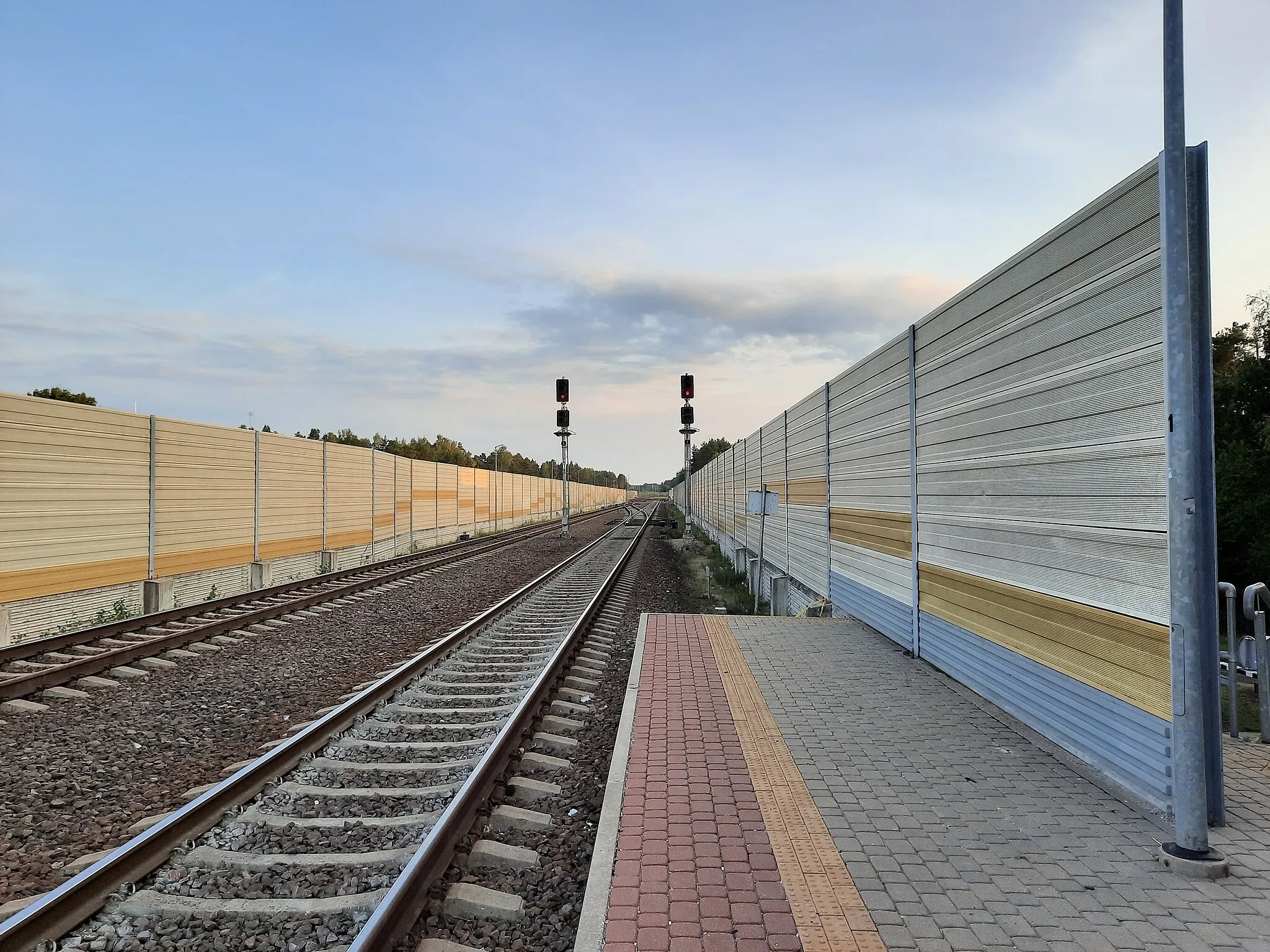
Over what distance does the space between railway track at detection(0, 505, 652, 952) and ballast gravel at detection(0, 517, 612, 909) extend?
0.12 metres

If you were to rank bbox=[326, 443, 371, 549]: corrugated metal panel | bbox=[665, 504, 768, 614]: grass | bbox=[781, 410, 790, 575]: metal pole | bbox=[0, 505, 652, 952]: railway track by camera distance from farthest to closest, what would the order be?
bbox=[326, 443, 371, 549]: corrugated metal panel, bbox=[665, 504, 768, 614]: grass, bbox=[781, 410, 790, 575]: metal pole, bbox=[0, 505, 652, 952]: railway track

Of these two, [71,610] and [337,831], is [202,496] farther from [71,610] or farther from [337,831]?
[337,831]


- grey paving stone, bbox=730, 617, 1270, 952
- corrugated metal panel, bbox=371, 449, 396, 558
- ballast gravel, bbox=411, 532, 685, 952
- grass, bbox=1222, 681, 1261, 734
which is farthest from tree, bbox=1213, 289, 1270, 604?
corrugated metal panel, bbox=371, 449, 396, 558

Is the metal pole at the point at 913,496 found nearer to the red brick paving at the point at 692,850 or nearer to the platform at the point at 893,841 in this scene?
the platform at the point at 893,841

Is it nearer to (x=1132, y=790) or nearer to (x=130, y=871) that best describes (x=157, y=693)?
(x=130, y=871)

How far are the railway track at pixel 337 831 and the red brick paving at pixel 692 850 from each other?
0.72 m

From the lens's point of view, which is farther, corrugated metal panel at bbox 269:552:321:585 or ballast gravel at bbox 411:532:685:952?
corrugated metal panel at bbox 269:552:321:585

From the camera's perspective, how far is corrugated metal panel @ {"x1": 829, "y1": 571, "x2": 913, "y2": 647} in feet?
28.6

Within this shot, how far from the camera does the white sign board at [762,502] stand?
13047mm

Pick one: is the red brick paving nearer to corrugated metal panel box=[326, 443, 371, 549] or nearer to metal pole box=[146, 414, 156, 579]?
metal pole box=[146, 414, 156, 579]

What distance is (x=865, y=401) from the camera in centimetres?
1009

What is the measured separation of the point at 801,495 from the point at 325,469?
47.8ft

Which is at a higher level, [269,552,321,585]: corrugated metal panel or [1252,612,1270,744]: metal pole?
[1252,612,1270,744]: metal pole

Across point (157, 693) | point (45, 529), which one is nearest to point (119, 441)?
point (45, 529)
